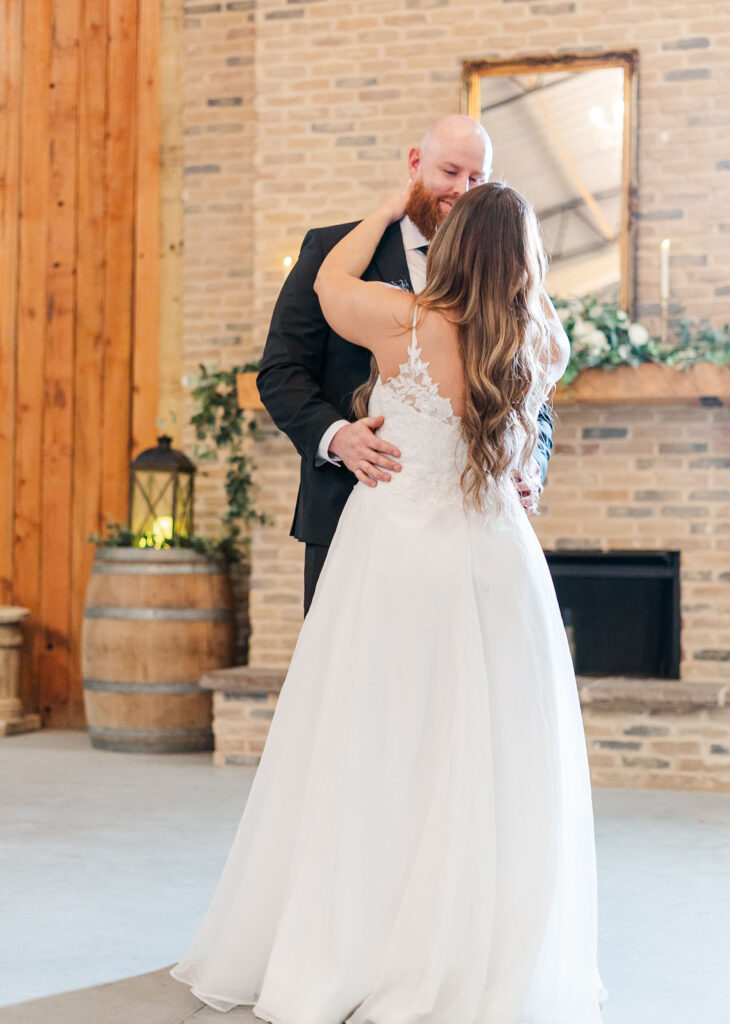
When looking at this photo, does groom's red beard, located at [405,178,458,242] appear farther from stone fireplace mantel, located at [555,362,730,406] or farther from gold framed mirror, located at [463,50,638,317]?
gold framed mirror, located at [463,50,638,317]

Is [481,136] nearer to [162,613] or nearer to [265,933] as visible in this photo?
[265,933]

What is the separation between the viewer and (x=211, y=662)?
537 centimetres

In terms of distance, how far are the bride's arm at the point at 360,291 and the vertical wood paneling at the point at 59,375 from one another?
13.0ft

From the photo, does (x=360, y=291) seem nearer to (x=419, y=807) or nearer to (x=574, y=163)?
(x=419, y=807)

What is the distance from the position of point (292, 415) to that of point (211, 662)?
10.0ft

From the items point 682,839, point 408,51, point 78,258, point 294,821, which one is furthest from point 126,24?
point 294,821

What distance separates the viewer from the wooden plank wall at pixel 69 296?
6.10 metres

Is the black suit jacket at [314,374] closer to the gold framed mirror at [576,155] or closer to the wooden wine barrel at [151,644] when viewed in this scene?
the gold framed mirror at [576,155]

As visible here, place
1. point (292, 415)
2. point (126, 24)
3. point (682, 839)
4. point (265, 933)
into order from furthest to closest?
point (126, 24)
point (682, 839)
point (292, 415)
point (265, 933)

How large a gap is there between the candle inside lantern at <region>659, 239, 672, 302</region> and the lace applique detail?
304 cm

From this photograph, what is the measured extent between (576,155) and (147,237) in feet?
7.07

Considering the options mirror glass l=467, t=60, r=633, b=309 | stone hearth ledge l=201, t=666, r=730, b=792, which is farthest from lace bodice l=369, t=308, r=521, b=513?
mirror glass l=467, t=60, r=633, b=309

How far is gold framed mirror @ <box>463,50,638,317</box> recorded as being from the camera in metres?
5.07

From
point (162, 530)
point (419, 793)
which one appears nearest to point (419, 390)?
point (419, 793)
